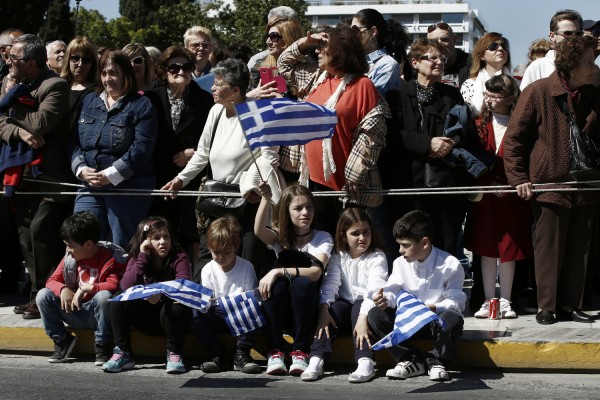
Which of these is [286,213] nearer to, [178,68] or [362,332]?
[362,332]

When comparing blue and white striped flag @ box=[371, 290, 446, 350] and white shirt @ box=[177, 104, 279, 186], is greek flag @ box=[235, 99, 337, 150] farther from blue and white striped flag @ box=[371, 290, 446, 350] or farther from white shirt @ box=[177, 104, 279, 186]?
blue and white striped flag @ box=[371, 290, 446, 350]

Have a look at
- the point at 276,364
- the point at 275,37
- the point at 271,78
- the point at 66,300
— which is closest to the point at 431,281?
the point at 276,364

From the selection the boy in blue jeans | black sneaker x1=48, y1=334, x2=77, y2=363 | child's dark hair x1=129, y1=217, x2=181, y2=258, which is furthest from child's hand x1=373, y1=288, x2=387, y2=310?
black sneaker x1=48, y1=334, x2=77, y2=363

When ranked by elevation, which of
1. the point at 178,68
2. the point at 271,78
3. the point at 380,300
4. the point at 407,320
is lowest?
the point at 407,320

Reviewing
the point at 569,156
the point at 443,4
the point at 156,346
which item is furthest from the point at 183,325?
the point at 443,4

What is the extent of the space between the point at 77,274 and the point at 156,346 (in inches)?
32.3

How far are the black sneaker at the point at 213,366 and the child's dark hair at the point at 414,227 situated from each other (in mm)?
1575

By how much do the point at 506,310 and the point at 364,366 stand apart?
1.68 meters

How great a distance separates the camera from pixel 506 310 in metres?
8.83

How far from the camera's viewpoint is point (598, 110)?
8.66m

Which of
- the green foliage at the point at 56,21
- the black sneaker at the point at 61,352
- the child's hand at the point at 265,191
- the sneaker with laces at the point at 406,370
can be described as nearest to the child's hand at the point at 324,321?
the sneaker with laces at the point at 406,370

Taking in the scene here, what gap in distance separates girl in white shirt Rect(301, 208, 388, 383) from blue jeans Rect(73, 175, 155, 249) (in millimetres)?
1876

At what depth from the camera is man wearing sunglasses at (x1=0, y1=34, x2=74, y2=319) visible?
9438mm

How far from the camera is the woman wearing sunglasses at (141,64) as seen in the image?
10.1 metres
